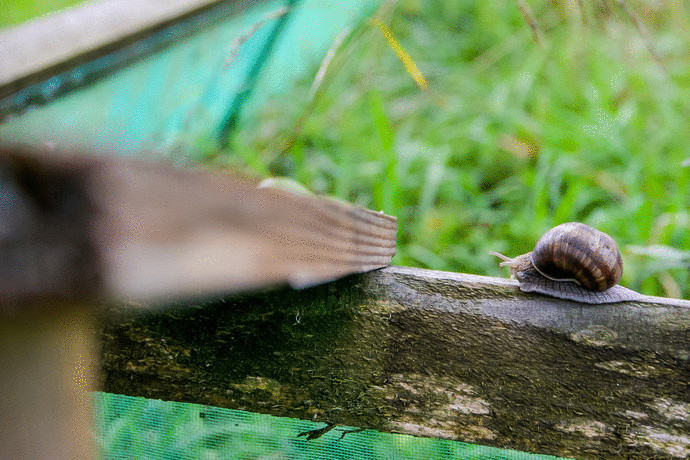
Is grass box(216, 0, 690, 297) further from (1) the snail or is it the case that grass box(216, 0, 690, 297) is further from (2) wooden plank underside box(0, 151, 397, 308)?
(2) wooden plank underside box(0, 151, 397, 308)

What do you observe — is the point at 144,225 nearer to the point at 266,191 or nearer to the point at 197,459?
the point at 266,191

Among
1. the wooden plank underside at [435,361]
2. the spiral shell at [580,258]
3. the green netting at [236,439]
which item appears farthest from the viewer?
the spiral shell at [580,258]

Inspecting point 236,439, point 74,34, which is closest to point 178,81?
point 74,34

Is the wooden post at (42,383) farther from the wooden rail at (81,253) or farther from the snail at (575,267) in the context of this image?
the snail at (575,267)

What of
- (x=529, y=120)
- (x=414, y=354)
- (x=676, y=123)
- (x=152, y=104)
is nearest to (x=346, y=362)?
(x=414, y=354)

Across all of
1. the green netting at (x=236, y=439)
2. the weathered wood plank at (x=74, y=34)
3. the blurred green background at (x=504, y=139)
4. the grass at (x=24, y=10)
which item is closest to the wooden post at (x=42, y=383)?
the green netting at (x=236, y=439)

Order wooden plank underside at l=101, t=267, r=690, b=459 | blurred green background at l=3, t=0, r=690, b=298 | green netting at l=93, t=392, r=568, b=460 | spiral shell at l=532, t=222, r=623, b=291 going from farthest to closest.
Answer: blurred green background at l=3, t=0, r=690, b=298 → spiral shell at l=532, t=222, r=623, b=291 → green netting at l=93, t=392, r=568, b=460 → wooden plank underside at l=101, t=267, r=690, b=459

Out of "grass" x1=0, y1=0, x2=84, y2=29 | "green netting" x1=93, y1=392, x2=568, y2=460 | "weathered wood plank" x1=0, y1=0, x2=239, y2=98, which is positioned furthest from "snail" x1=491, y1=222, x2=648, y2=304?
"grass" x1=0, y1=0, x2=84, y2=29
